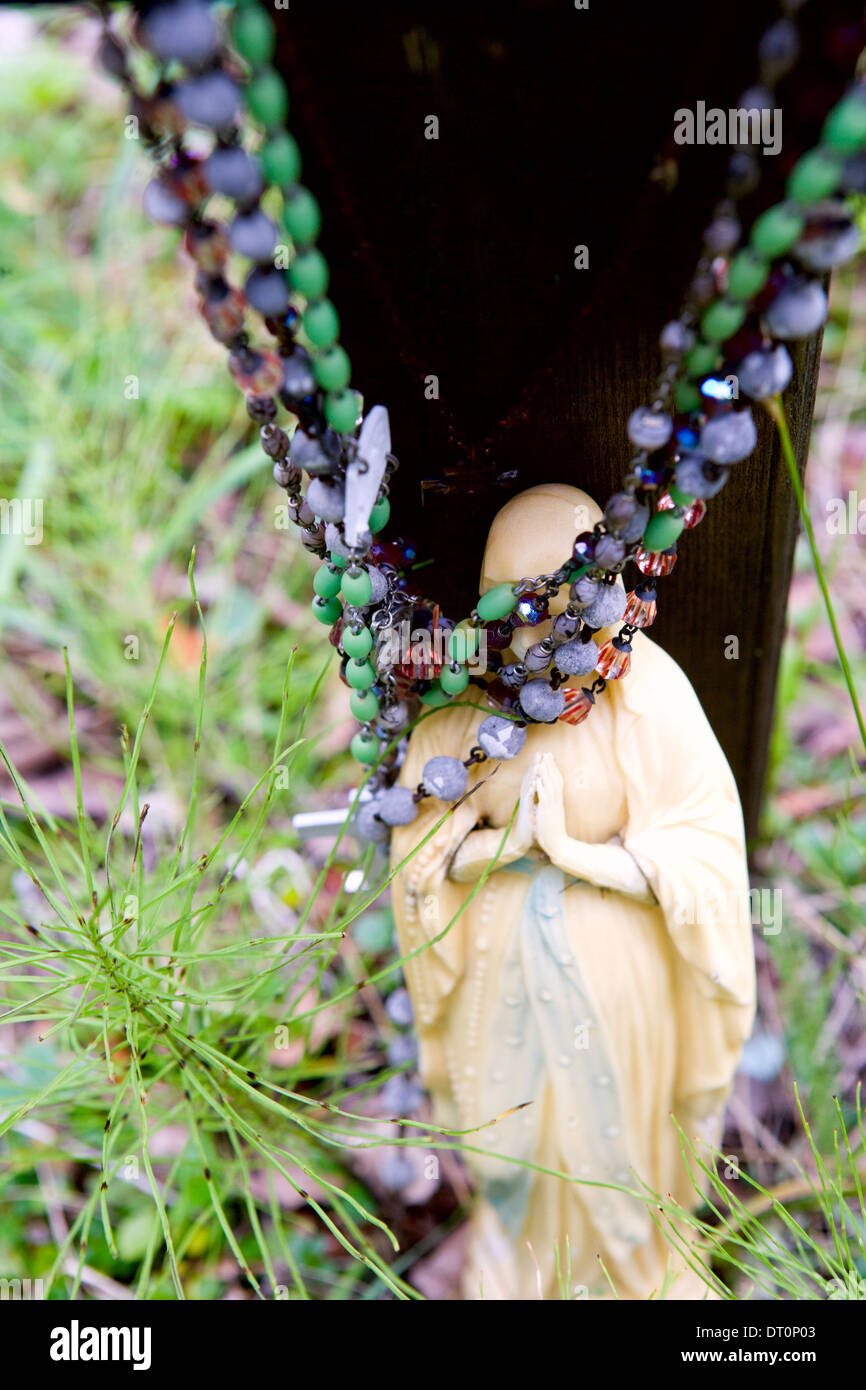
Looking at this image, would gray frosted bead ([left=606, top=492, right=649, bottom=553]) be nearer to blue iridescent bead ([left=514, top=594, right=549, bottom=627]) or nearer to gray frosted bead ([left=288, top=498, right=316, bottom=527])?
blue iridescent bead ([left=514, top=594, right=549, bottom=627])

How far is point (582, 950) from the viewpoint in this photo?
2.49 feet

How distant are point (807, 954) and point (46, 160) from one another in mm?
1738

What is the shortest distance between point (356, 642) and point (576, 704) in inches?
6.0

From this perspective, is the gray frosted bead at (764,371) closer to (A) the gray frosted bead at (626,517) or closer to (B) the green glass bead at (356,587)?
(A) the gray frosted bead at (626,517)

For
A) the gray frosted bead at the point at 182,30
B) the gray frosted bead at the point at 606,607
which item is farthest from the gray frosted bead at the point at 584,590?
the gray frosted bead at the point at 182,30

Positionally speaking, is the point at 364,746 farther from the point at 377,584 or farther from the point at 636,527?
the point at 636,527

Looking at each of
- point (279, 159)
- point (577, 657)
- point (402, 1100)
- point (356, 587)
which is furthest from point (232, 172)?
point (402, 1100)

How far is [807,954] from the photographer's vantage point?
3.81 feet

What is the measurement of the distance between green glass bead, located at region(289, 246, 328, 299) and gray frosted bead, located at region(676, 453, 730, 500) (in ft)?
0.70
